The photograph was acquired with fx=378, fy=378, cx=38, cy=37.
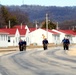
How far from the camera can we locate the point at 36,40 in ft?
337

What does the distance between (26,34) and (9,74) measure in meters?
68.7

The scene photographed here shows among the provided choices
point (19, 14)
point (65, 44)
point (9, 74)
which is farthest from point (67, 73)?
point (19, 14)

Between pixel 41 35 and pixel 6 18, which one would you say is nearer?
pixel 41 35

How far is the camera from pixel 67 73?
58.8 ft

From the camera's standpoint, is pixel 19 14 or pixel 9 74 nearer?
pixel 9 74

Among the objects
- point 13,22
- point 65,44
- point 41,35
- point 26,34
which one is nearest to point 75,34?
point 13,22

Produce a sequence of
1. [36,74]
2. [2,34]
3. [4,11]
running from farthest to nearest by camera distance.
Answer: [4,11], [2,34], [36,74]

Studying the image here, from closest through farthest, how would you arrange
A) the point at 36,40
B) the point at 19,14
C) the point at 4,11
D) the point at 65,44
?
the point at 65,44 < the point at 36,40 < the point at 4,11 < the point at 19,14

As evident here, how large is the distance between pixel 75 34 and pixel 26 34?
56.9 m

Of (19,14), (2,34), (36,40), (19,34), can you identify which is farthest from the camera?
(19,14)

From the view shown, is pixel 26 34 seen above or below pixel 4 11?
below

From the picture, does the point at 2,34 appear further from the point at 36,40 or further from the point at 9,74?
the point at 9,74

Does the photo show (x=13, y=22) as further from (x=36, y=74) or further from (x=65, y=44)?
(x=36, y=74)

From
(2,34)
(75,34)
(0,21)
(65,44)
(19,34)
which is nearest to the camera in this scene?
(65,44)
